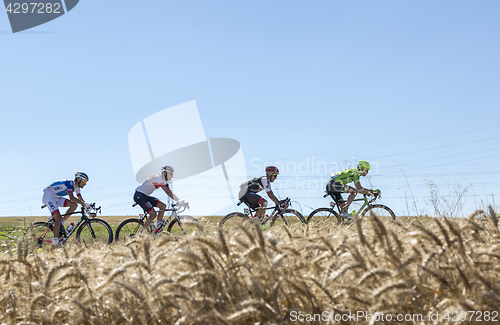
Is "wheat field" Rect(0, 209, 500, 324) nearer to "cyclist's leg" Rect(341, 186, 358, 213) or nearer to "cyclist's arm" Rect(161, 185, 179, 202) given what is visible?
"cyclist's arm" Rect(161, 185, 179, 202)

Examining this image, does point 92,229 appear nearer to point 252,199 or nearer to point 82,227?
point 82,227

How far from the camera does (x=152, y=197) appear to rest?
12992 millimetres

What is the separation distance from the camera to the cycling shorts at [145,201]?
41.8 ft

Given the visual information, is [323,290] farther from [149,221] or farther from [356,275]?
[149,221]

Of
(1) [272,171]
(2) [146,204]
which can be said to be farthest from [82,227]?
(1) [272,171]

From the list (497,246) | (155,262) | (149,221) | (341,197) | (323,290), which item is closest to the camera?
(323,290)

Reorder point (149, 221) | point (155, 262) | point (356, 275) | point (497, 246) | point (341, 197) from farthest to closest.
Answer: point (341, 197) → point (149, 221) → point (497, 246) → point (155, 262) → point (356, 275)

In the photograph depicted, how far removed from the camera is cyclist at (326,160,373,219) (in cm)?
1343

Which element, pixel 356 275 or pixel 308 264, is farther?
pixel 308 264

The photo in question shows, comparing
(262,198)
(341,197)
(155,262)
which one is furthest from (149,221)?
(155,262)

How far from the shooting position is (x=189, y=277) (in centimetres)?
238

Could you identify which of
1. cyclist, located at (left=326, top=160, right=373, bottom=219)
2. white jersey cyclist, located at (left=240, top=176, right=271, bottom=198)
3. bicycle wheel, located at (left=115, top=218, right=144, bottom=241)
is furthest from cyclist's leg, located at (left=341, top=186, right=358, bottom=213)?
bicycle wheel, located at (left=115, top=218, right=144, bottom=241)

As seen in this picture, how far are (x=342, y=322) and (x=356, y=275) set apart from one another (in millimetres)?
313

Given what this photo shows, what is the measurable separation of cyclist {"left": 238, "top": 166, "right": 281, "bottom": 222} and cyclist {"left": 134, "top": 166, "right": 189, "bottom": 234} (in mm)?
2140
